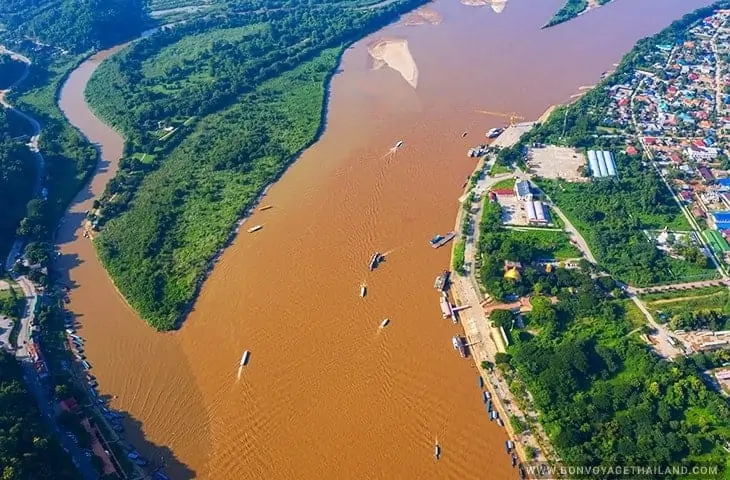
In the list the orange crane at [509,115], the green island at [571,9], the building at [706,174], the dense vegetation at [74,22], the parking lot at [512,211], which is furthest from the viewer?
the green island at [571,9]

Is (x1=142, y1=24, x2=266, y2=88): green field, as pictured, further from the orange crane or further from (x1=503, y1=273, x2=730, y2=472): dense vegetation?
(x1=503, y1=273, x2=730, y2=472): dense vegetation

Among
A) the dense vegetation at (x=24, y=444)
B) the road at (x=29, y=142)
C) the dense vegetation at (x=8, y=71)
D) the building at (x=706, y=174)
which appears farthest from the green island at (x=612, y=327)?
the dense vegetation at (x=8, y=71)

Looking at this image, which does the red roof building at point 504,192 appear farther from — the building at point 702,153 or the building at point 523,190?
the building at point 702,153

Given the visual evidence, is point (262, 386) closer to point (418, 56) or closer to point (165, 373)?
point (165, 373)

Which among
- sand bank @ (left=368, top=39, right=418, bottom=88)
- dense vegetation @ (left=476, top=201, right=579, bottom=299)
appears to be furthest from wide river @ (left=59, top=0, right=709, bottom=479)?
sand bank @ (left=368, top=39, right=418, bottom=88)

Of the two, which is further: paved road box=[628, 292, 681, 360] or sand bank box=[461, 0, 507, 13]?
sand bank box=[461, 0, 507, 13]

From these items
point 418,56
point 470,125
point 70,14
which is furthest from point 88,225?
point 70,14

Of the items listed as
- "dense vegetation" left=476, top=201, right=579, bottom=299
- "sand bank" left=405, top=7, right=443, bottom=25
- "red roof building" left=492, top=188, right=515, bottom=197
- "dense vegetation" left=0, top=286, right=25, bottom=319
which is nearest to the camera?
"dense vegetation" left=0, top=286, right=25, bottom=319
